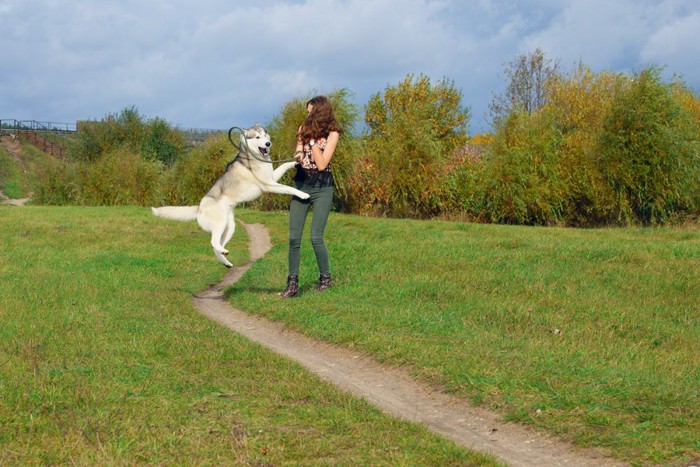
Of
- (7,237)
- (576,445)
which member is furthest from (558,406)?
(7,237)

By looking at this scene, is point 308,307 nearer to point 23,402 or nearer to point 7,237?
point 23,402

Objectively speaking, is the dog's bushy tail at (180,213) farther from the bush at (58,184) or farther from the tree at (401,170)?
the bush at (58,184)

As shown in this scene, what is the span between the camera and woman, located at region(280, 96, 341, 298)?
9883 mm

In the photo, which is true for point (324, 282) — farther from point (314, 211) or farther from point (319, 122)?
point (319, 122)

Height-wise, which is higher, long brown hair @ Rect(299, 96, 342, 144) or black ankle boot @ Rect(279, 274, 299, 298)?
long brown hair @ Rect(299, 96, 342, 144)

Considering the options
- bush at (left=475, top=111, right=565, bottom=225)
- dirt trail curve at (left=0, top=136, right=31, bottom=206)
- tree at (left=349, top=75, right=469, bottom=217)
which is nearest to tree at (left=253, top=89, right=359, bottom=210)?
tree at (left=349, top=75, right=469, bottom=217)

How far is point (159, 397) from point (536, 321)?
5325 mm

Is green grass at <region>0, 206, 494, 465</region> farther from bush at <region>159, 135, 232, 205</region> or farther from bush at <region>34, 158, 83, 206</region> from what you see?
bush at <region>34, 158, 83, 206</region>

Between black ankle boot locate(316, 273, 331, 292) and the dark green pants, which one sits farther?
black ankle boot locate(316, 273, 331, 292)

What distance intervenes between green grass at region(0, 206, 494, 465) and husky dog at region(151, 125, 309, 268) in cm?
134

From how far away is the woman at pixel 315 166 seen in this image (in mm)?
9883

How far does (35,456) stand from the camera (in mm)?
4652

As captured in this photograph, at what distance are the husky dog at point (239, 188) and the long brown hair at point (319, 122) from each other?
496 millimetres

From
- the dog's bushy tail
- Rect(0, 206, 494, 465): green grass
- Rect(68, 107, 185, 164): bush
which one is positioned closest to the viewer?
Rect(0, 206, 494, 465): green grass
